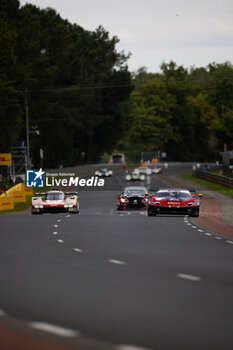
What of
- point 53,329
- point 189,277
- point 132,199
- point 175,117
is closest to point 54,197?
point 132,199

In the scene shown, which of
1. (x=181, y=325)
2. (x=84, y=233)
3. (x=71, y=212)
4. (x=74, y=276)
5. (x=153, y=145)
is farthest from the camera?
(x=153, y=145)

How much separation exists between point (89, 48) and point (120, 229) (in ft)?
347

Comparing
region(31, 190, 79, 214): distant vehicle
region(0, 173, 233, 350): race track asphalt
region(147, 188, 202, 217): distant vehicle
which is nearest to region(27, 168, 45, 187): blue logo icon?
region(31, 190, 79, 214): distant vehicle

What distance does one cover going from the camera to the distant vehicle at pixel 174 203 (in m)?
33.4

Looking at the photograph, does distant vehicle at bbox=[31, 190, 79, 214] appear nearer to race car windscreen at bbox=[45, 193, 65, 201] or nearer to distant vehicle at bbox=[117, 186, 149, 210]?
race car windscreen at bbox=[45, 193, 65, 201]

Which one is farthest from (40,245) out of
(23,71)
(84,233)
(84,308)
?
(23,71)

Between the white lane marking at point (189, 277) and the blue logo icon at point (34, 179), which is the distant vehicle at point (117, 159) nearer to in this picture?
the blue logo icon at point (34, 179)

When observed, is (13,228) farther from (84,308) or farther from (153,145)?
(153,145)

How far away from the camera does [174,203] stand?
33.4m

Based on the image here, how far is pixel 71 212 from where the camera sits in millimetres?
39125

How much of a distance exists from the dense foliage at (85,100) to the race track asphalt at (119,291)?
46580mm

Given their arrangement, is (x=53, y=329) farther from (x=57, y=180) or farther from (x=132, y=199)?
(x=57, y=180)

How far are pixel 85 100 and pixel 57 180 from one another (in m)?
28.9

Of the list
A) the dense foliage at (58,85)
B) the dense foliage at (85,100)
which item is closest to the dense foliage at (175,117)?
the dense foliage at (85,100)
